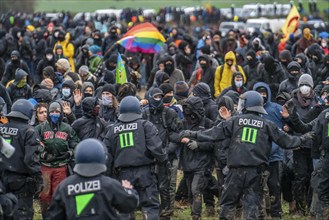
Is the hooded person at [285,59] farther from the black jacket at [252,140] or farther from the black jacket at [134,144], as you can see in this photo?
the black jacket at [134,144]

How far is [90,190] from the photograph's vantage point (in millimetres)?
8656

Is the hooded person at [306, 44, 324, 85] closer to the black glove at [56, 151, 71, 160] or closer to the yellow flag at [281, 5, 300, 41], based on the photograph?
the yellow flag at [281, 5, 300, 41]

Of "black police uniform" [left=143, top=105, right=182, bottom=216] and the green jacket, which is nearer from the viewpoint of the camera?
the green jacket

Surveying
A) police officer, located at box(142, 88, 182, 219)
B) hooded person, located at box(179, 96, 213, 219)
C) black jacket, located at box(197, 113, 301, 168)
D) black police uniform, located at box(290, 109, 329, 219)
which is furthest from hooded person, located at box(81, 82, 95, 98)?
black police uniform, located at box(290, 109, 329, 219)

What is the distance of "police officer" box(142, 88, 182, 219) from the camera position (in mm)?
12789

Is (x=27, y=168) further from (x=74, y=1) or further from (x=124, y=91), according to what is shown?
(x=74, y=1)

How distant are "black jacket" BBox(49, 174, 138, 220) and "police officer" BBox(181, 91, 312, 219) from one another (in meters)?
2.89

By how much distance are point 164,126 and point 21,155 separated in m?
2.44

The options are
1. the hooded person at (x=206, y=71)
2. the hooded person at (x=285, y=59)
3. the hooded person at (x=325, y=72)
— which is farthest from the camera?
the hooded person at (x=206, y=71)

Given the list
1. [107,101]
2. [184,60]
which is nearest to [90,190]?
[107,101]

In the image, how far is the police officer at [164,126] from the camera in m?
12.8

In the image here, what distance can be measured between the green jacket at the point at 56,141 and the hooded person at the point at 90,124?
16.6 inches

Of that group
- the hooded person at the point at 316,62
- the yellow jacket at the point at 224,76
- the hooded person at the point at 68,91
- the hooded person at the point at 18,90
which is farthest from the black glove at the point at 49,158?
the hooded person at the point at 316,62

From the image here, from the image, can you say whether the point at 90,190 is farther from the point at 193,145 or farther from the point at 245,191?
the point at 193,145
